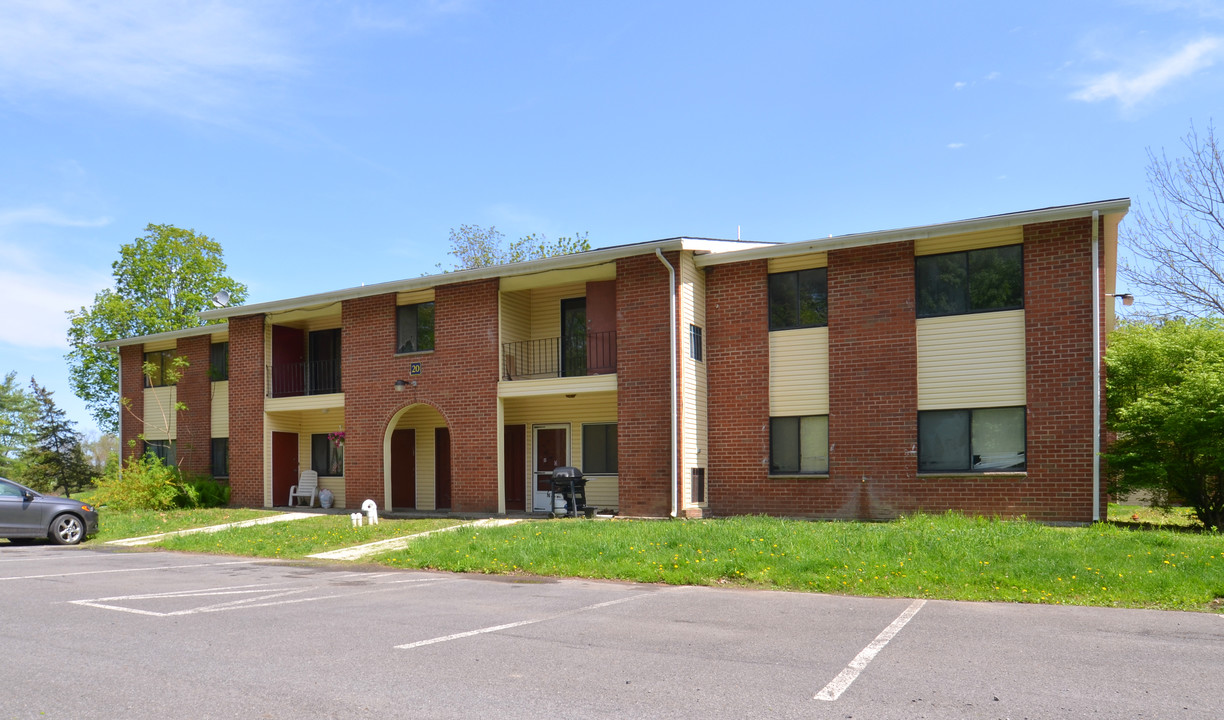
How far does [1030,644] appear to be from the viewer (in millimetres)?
6906

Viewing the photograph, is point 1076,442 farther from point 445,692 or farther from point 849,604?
point 445,692

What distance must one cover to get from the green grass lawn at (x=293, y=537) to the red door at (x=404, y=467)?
4.50 m

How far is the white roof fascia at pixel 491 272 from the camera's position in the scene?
17.7 m

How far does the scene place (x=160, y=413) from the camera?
90.4 ft

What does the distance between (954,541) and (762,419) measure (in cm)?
643

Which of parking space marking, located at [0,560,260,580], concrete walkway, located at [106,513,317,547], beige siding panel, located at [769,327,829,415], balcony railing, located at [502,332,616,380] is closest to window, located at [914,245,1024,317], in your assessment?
beige siding panel, located at [769,327,829,415]

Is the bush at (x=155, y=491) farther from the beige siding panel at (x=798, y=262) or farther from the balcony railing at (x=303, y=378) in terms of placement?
the beige siding panel at (x=798, y=262)

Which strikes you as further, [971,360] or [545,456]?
[545,456]

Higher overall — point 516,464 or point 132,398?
point 132,398

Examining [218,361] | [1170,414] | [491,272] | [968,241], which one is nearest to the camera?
[1170,414]

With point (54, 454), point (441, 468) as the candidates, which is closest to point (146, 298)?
point (54, 454)

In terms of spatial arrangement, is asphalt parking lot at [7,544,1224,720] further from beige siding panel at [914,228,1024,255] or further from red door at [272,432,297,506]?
red door at [272,432,297,506]

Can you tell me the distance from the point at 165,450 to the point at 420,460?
9481mm

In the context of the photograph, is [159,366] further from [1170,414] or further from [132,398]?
[1170,414]
